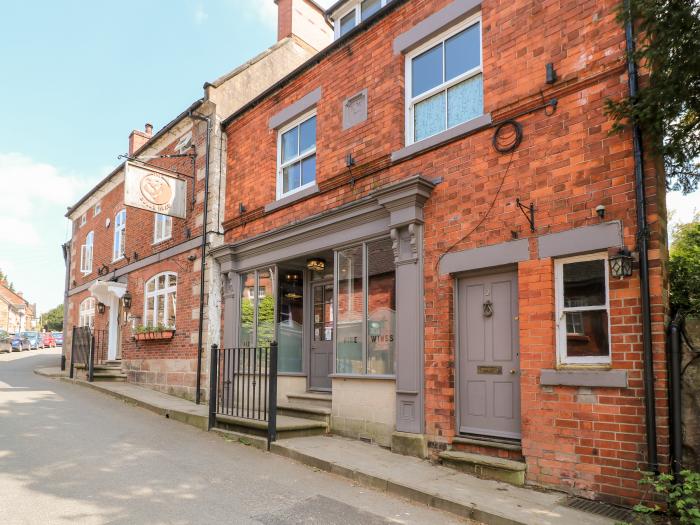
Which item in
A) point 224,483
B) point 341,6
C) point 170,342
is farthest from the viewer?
point 170,342

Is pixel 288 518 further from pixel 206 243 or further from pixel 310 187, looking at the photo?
pixel 206 243

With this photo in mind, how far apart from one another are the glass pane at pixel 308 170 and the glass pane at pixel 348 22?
3033 mm

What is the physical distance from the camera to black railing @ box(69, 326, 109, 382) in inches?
543

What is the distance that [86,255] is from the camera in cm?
1961

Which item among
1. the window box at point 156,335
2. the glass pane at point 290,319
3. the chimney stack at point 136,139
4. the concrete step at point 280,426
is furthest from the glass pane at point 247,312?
the chimney stack at point 136,139

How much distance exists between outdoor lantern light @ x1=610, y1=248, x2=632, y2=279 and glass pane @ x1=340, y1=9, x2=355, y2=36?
7585 millimetres

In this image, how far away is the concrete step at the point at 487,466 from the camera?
5.54 m

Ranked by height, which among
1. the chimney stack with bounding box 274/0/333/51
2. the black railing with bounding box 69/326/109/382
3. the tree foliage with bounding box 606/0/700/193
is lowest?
the black railing with bounding box 69/326/109/382

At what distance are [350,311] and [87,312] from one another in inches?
558

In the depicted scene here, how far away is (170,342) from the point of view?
1206cm

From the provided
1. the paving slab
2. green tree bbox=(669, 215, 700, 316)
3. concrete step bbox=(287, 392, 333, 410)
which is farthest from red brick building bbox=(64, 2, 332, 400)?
green tree bbox=(669, 215, 700, 316)

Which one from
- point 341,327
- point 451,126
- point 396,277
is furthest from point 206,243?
point 451,126

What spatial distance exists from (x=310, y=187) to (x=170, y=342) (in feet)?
17.7

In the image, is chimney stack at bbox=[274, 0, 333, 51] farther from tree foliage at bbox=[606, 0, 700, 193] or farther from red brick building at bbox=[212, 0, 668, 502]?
tree foliage at bbox=[606, 0, 700, 193]
